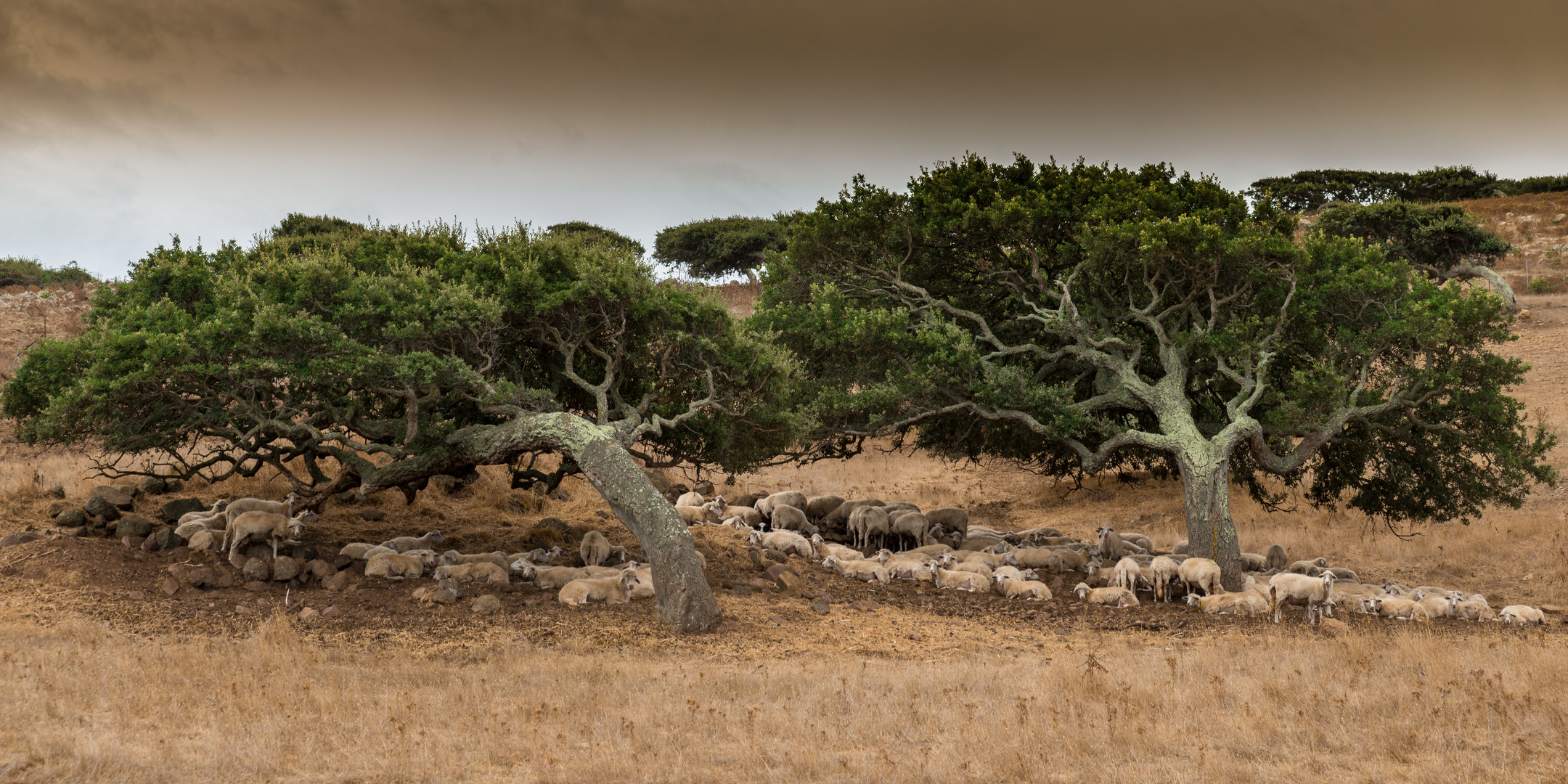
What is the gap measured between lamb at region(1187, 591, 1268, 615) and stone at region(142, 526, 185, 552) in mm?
18353

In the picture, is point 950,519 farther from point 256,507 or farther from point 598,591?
point 256,507

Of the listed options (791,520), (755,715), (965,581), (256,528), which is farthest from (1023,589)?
(256,528)

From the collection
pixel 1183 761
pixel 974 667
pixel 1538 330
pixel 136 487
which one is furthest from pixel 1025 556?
pixel 1538 330

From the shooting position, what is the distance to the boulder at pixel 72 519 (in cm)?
1839

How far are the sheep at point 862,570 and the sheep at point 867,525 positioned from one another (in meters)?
3.68

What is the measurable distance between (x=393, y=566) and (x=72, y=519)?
6.89 metres

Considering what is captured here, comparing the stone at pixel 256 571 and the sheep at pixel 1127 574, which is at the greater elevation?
the stone at pixel 256 571

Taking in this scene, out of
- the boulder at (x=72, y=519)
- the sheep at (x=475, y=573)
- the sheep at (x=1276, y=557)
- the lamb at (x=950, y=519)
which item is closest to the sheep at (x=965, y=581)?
the lamb at (x=950, y=519)

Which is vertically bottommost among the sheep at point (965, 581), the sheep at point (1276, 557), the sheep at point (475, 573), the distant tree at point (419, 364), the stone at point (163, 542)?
the sheep at point (1276, 557)

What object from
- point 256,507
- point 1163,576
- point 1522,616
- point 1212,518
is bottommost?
point 1522,616

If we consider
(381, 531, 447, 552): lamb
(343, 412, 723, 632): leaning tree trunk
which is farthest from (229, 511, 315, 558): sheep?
(343, 412, 723, 632): leaning tree trunk

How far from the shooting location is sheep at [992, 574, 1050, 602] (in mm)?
18234

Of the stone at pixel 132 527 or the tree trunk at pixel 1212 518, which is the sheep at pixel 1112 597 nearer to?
the tree trunk at pixel 1212 518

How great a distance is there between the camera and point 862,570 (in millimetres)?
19688
